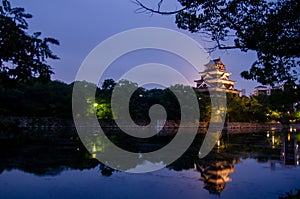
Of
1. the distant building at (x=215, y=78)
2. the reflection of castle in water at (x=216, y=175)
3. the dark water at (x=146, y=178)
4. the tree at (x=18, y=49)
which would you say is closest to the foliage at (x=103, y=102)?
the distant building at (x=215, y=78)

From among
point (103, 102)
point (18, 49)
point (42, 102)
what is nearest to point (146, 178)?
Result: point (18, 49)

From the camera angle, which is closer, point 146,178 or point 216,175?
point 146,178

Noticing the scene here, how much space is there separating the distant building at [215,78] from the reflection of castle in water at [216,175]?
164 ft

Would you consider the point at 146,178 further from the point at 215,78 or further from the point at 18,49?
the point at 215,78

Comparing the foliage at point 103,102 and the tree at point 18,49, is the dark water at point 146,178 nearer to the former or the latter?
the tree at point 18,49

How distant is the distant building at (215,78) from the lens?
61625 mm

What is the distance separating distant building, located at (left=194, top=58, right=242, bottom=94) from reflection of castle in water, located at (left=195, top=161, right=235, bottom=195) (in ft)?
164

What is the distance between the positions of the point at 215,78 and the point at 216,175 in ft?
182

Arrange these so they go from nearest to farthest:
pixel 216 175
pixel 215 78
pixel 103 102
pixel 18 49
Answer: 1. pixel 18 49
2. pixel 216 175
3. pixel 103 102
4. pixel 215 78

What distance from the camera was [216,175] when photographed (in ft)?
30.6

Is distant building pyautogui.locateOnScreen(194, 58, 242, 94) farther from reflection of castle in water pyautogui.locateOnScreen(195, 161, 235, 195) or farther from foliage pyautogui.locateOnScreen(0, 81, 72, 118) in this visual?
reflection of castle in water pyautogui.locateOnScreen(195, 161, 235, 195)

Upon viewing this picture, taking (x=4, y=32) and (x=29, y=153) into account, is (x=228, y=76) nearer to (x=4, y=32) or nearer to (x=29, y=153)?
(x=29, y=153)

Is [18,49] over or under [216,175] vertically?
over

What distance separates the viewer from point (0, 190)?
→ 7.34 metres
